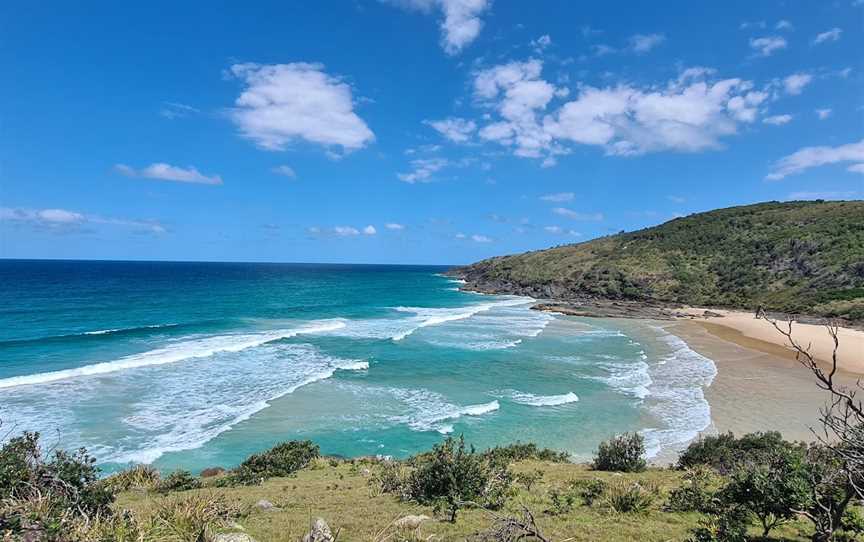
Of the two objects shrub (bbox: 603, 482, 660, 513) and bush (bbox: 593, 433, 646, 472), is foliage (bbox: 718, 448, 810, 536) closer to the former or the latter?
shrub (bbox: 603, 482, 660, 513)

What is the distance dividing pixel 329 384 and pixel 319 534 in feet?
69.7

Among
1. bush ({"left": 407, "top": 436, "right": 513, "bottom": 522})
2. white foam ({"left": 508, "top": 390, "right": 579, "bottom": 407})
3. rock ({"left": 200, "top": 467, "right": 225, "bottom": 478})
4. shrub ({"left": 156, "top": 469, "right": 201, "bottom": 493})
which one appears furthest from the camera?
white foam ({"left": 508, "top": 390, "right": 579, "bottom": 407})

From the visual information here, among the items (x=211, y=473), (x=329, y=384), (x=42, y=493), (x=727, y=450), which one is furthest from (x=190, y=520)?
(x=329, y=384)

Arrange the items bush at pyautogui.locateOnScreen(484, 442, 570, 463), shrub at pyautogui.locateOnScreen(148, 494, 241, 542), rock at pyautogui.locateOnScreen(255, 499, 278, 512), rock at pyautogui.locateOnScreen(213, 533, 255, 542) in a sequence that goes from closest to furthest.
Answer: shrub at pyautogui.locateOnScreen(148, 494, 241, 542) < rock at pyautogui.locateOnScreen(213, 533, 255, 542) < rock at pyautogui.locateOnScreen(255, 499, 278, 512) < bush at pyautogui.locateOnScreen(484, 442, 570, 463)

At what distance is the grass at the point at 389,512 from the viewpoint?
27.5 feet

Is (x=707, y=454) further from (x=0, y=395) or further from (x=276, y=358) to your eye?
(x=0, y=395)

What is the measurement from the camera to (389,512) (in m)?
9.98

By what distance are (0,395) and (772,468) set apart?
106 ft

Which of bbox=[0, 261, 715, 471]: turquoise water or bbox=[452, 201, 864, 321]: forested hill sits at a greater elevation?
bbox=[452, 201, 864, 321]: forested hill

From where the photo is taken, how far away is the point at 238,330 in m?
46.6

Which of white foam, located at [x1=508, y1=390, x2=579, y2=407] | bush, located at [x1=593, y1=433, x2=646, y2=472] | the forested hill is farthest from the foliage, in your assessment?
the forested hill

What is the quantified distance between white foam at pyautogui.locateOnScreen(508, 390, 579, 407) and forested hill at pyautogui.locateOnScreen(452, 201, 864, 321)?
46892 millimetres

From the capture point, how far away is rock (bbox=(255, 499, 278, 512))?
10250 millimetres

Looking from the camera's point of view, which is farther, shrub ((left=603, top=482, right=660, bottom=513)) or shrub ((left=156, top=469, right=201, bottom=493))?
shrub ((left=156, top=469, right=201, bottom=493))
